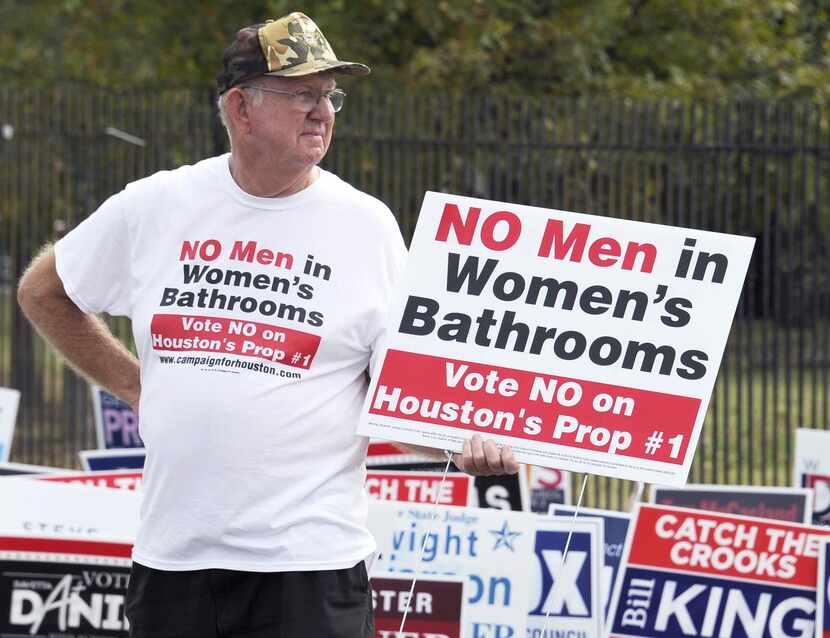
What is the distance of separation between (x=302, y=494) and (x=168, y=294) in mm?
506

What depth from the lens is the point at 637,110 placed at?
9805 millimetres

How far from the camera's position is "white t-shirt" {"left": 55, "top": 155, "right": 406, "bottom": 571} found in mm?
2896

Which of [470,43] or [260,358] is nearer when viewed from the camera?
[260,358]

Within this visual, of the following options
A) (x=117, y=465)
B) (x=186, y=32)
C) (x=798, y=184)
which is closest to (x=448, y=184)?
(x=798, y=184)

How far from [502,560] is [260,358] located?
5.24 feet

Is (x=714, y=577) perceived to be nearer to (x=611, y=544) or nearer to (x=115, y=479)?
(x=611, y=544)

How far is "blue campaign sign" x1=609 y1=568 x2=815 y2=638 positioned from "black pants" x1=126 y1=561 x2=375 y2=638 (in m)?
1.68

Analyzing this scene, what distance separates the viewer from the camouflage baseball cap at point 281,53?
3.00 meters

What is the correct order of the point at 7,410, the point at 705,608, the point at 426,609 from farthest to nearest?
the point at 7,410, the point at 705,608, the point at 426,609

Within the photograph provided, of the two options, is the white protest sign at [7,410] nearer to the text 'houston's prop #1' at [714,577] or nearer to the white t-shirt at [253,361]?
the text 'houston's prop #1' at [714,577]

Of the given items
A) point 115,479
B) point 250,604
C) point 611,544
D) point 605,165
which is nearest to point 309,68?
point 250,604

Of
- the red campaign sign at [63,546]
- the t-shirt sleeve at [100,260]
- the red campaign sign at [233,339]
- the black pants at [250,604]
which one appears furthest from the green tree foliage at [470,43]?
the black pants at [250,604]

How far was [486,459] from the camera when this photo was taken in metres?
2.99

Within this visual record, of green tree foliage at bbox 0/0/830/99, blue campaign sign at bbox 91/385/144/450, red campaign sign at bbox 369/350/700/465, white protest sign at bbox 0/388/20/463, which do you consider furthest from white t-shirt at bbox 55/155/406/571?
green tree foliage at bbox 0/0/830/99
